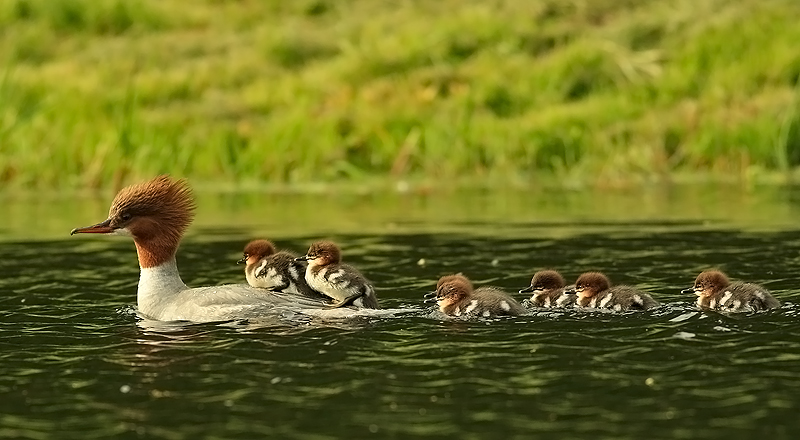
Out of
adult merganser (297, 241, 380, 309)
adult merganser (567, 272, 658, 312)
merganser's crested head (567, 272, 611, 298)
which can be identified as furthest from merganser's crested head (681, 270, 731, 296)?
adult merganser (297, 241, 380, 309)

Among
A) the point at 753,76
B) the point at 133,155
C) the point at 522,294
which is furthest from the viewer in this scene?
the point at 753,76

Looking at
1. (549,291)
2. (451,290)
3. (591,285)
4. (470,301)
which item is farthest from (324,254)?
(591,285)

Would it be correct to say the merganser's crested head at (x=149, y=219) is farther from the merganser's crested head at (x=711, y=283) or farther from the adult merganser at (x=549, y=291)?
the merganser's crested head at (x=711, y=283)

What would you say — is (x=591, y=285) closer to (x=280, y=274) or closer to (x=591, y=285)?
(x=591, y=285)

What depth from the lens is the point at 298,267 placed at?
10656mm

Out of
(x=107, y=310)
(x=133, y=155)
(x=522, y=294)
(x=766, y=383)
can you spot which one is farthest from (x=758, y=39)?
(x=766, y=383)

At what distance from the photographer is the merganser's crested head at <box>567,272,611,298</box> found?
9.97 metres

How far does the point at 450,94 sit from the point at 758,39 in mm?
5189

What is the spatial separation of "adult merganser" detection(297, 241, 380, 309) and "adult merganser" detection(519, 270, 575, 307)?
4.17ft

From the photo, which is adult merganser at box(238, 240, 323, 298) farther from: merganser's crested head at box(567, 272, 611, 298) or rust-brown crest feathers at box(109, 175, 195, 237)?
merganser's crested head at box(567, 272, 611, 298)

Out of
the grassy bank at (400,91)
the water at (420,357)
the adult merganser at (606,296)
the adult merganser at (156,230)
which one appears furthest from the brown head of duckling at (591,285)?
the grassy bank at (400,91)

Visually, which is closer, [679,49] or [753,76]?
[753,76]

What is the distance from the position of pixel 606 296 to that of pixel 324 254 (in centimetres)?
201

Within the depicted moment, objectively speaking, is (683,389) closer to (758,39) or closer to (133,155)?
(133,155)
